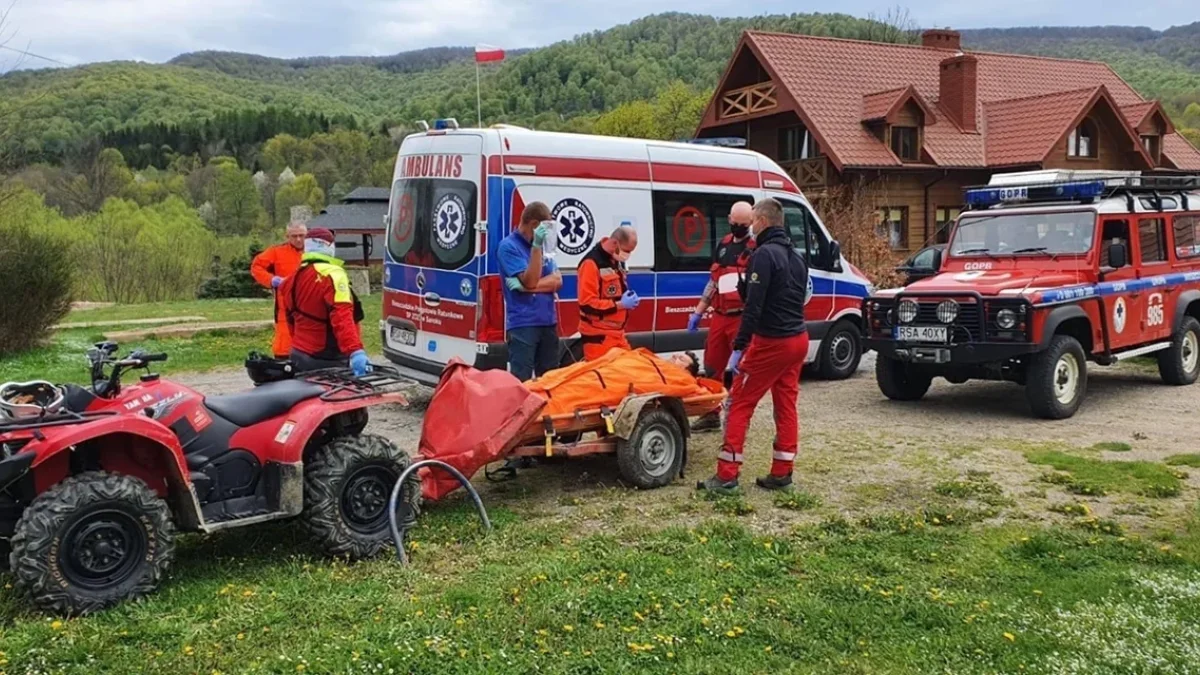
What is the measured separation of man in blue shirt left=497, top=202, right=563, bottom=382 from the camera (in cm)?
752

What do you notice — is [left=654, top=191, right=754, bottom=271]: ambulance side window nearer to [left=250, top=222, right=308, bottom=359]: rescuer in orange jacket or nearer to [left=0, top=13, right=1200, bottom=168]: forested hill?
[left=250, top=222, right=308, bottom=359]: rescuer in orange jacket

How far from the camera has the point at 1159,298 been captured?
10.7m

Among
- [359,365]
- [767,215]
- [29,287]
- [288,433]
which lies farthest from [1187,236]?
[29,287]

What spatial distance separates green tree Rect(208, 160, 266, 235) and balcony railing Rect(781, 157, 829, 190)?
43.1 m

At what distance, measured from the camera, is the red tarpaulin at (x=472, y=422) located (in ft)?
19.3

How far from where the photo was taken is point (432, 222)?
8656 millimetres

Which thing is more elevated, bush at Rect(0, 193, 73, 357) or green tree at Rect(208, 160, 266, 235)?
green tree at Rect(208, 160, 266, 235)

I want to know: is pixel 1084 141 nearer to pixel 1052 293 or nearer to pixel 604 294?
pixel 1052 293

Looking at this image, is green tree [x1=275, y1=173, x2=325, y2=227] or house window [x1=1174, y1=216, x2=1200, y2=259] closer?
house window [x1=1174, y1=216, x2=1200, y2=259]

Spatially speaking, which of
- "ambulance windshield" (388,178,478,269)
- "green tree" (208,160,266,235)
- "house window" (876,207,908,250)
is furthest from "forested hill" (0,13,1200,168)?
"ambulance windshield" (388,178,478,269)

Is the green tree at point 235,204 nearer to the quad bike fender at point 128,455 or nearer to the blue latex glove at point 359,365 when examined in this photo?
the blue latex glove at point 359,365

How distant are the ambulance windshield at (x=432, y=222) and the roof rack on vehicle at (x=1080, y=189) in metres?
5.88

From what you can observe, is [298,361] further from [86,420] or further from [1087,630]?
[1087,630]

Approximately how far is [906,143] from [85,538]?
2872cm
